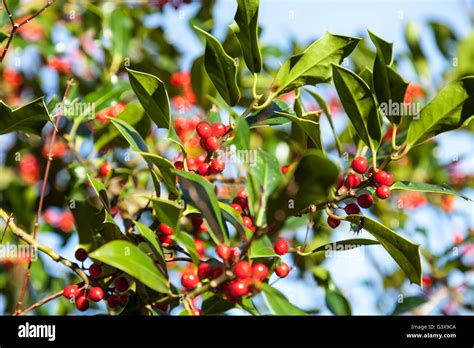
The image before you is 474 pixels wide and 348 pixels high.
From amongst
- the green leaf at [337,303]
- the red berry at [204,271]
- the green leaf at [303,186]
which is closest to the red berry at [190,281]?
the red berry at [204,271]

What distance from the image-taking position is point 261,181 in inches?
43.9

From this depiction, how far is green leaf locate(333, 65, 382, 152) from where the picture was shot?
1245mm

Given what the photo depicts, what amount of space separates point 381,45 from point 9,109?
82 cm

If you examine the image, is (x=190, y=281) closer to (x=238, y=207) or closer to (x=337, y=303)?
(x=238, y=207)

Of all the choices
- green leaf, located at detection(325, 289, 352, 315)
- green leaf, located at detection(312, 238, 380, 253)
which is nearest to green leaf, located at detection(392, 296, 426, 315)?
green leaf, located at detection(325, 289, 352, 315)

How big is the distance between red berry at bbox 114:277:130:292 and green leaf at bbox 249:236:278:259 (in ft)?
1.03

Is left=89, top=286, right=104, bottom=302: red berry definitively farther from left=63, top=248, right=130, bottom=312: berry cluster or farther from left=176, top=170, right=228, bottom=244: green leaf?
left=176, top=170, right=228, bottom=244: green leaf

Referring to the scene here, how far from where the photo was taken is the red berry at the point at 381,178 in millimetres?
1257

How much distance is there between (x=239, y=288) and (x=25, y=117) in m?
0.66

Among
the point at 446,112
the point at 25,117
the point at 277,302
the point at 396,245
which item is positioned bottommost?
the point at 277,302

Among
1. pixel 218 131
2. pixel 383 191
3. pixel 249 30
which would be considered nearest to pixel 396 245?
pixel 383 191
